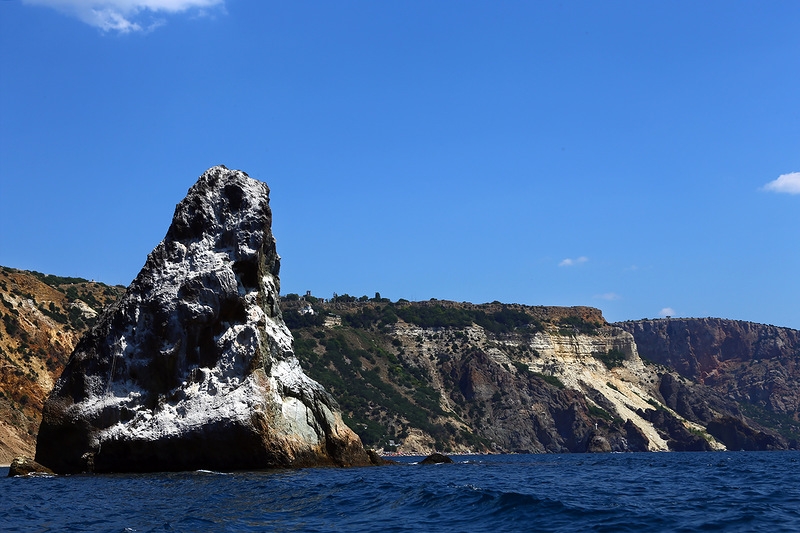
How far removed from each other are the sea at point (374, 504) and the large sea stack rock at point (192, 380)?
1840 millimetres

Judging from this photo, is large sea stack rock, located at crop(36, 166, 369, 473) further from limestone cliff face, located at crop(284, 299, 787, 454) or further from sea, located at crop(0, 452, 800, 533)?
limestone cliff face, located at crop(284, 299, 787, 454)

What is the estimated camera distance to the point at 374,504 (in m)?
23.1

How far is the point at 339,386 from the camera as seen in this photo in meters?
109

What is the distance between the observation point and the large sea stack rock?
32875mm

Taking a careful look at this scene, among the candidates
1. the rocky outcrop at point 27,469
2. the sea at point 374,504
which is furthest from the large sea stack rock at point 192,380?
the sea at point 374,504

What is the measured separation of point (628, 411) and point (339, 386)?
3947 cm

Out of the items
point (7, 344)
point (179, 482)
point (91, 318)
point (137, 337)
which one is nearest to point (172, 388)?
point (137, 337)

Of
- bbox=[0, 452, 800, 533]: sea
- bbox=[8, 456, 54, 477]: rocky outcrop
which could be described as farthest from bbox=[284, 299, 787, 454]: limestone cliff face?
bbox=[0, 452, 800, 533]: sea

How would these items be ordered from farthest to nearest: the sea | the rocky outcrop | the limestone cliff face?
the limestone cliff face < the rocky outcrop < the sea

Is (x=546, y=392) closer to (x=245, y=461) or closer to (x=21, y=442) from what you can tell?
(x=21, y=442)

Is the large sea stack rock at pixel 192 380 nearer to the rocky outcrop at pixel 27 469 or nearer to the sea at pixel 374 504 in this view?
the rocky outcrop at pixel 27 469

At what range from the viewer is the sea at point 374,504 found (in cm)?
1933

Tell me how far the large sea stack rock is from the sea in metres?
1.84

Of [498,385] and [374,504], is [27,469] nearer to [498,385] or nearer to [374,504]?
[374,504]
